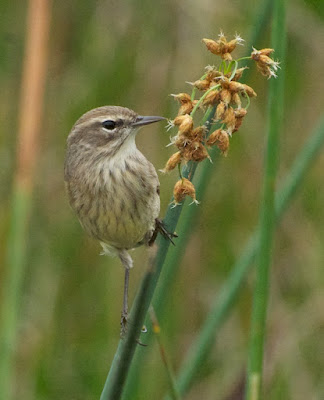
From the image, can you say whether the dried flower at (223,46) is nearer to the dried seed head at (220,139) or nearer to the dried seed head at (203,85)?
the dried seed head at (203,85)

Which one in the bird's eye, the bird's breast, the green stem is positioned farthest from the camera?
the bird's eye

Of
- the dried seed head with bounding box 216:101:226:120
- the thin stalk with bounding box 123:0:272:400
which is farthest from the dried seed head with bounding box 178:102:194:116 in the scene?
A: the thin stalk with bounding box 123:0:272:400

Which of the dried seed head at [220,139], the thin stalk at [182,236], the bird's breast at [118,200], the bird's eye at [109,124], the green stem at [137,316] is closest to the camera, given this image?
the green stem at [137,316]

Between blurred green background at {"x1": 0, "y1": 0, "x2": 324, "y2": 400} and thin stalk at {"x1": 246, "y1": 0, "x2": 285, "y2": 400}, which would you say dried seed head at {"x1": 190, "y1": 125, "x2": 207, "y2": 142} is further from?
blurred green background at {"x1": 0, "y1": 0, "x2": 324, "y2": 400}

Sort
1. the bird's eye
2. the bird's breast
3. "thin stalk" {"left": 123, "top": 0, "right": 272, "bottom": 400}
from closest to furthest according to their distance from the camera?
"thin stalk" {"left": 123, "top": 0, "right": 272, "bottom": 400} → the bird's breast → the bird's eye

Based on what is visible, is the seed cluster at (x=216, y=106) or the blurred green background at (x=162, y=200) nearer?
the seed cluster at (x=216, y=106)

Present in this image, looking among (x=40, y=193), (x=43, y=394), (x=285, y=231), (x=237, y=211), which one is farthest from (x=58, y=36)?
(x=43, y=394)

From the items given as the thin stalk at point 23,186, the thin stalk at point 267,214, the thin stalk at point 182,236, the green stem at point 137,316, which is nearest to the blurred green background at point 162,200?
the thin stalk at point 23,186

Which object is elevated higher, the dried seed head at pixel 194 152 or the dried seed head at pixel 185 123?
the dried seed head at pixel 185 123
